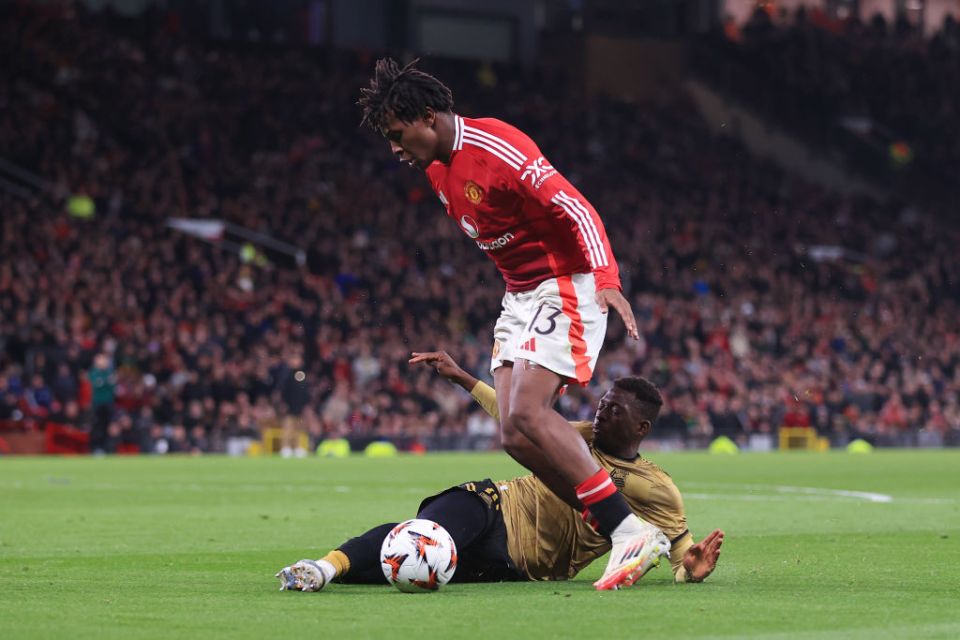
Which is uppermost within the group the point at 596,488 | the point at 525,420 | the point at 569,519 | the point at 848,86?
the point at 848,86

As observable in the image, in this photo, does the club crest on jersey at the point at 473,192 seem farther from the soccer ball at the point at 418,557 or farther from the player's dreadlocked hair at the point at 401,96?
the soccer ball at the point at 418,557

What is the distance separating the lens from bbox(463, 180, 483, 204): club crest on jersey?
23.2ft

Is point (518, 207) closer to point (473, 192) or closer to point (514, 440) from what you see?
point (473, 192)

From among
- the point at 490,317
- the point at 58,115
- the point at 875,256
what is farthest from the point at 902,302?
the point at 58,115

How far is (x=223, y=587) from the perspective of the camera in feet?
22.9

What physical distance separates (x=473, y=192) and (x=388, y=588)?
5.63 feet

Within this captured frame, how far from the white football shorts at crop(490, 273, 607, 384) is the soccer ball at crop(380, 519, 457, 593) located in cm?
87

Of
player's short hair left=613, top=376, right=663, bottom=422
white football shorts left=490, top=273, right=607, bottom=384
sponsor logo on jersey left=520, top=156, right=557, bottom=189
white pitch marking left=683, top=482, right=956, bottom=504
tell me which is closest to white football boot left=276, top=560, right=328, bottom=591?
white football shorts left=490, top=273, right=607, bottom=384

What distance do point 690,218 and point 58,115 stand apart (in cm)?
1476

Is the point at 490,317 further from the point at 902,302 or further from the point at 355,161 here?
the point at 902,302

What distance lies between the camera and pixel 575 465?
6824 mm

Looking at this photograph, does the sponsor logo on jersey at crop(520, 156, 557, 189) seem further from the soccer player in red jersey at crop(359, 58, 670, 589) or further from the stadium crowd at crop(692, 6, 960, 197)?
the stadium crowd at crop(692, 6, 960, 197)

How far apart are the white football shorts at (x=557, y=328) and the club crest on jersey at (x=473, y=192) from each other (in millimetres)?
467

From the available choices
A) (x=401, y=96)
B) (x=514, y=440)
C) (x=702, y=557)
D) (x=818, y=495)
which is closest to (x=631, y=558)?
(x=702, y=557)
